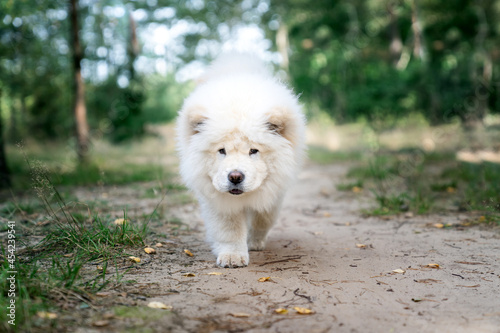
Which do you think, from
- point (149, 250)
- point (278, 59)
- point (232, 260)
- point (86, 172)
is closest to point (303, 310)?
point (232, 260)

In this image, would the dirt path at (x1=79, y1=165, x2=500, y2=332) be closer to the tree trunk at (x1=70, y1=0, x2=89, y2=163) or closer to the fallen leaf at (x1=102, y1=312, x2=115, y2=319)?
the fallen leaf at (x1=102, y1=312, x2=115, y2=319)

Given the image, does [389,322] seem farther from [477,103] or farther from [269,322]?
[477,103]

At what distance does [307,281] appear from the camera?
10.2ft

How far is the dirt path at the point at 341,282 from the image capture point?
2.37 meters

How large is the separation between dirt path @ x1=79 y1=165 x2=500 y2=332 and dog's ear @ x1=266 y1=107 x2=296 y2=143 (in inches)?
44.7

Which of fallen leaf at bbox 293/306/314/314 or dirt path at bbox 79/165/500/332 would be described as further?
fallen leaf at bbox 293/306/314/314

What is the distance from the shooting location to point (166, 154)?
15.3 m

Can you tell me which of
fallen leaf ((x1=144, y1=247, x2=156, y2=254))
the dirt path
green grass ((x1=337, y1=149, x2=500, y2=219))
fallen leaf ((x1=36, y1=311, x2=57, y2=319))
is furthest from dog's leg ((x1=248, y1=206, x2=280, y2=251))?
fallen leaf ((x1=36, y1=311, x2=57, y2=319))

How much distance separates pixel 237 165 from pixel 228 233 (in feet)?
2.50

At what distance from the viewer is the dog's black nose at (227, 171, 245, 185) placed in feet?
10.4

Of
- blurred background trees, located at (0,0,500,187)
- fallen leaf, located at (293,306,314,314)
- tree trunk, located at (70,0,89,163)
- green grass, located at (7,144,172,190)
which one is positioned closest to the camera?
fallen leaf, located at (293,306,314,314)

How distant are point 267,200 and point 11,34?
8183mm

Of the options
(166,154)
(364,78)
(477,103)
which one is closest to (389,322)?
(477,103)

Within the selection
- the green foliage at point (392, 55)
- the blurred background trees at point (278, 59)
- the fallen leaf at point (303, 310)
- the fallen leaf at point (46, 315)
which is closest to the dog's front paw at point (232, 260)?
the fallen leaf at point (303, 310)
